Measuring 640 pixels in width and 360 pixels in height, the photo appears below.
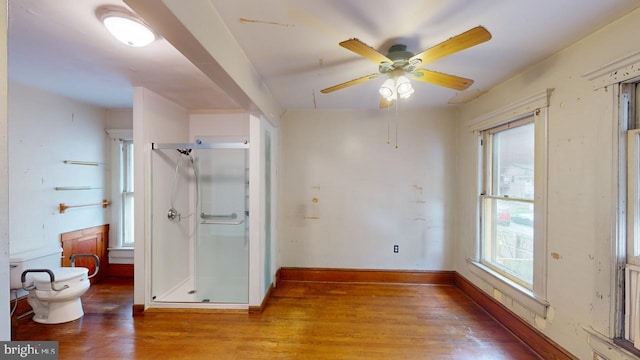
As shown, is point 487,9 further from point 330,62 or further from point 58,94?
point 58,94

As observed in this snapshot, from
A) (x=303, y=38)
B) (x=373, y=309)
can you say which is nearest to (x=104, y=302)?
(x=373, y=309)

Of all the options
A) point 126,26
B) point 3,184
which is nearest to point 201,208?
point 126,26

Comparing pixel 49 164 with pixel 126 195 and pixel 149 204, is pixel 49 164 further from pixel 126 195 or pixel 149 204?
pixel 149 204

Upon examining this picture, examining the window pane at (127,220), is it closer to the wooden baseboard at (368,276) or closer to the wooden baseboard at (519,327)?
the wooden baseboard at (368,276)

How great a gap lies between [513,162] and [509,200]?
38 centimetres


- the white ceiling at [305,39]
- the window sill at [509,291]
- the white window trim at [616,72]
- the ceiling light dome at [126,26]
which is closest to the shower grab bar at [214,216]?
the white ceiling at [305,39]

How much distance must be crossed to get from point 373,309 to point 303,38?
2636 mm

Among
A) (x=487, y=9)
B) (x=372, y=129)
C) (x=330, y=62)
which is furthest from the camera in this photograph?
(x=372, y=129)

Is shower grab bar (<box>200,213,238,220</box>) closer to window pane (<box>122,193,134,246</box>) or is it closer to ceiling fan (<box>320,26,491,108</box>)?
window pane (<box>122,193,134,246</box>)

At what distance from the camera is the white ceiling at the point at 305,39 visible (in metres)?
1.48

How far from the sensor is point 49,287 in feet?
7.96

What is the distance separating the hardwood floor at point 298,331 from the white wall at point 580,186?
55cm

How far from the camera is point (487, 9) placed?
149 centimetres

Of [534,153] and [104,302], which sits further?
[104,302]
